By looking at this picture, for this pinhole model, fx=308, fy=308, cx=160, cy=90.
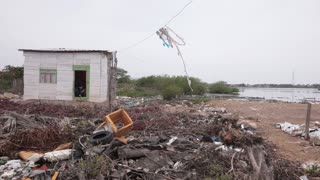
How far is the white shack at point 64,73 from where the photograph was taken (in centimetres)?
1484

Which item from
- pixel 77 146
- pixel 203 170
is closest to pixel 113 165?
pixel 77 146

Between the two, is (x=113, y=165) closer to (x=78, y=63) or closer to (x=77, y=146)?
(x=77, y=146)

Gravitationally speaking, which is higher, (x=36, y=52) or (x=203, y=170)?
(x=36, y=52)

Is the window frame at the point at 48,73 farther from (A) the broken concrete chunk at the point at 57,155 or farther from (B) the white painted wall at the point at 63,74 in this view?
(A) the broken concrete chunk at the point at 57,155

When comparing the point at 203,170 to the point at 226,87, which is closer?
the point at 203,170

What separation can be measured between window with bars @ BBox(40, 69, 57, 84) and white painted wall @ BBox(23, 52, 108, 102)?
0.15 m

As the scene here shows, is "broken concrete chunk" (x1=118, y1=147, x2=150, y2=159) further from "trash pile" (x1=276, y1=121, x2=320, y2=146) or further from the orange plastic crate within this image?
"trash pile" (x1=276, y1=121, x2=320, y2=146)

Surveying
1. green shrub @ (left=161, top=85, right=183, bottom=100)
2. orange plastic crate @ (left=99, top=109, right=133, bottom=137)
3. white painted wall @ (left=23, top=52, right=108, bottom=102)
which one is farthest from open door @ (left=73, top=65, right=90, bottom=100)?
orange plastic crate @ (left=99, top=109, right=133, bottom=137)

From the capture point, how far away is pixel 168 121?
8.67 metres

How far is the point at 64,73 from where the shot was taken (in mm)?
15070

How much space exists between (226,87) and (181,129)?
97.2 feet

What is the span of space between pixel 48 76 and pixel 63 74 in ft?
2.70

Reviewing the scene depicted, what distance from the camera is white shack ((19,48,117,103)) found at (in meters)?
14.8

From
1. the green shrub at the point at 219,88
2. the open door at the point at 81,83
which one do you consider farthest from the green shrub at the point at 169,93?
the green shrub at the point at 219,88
